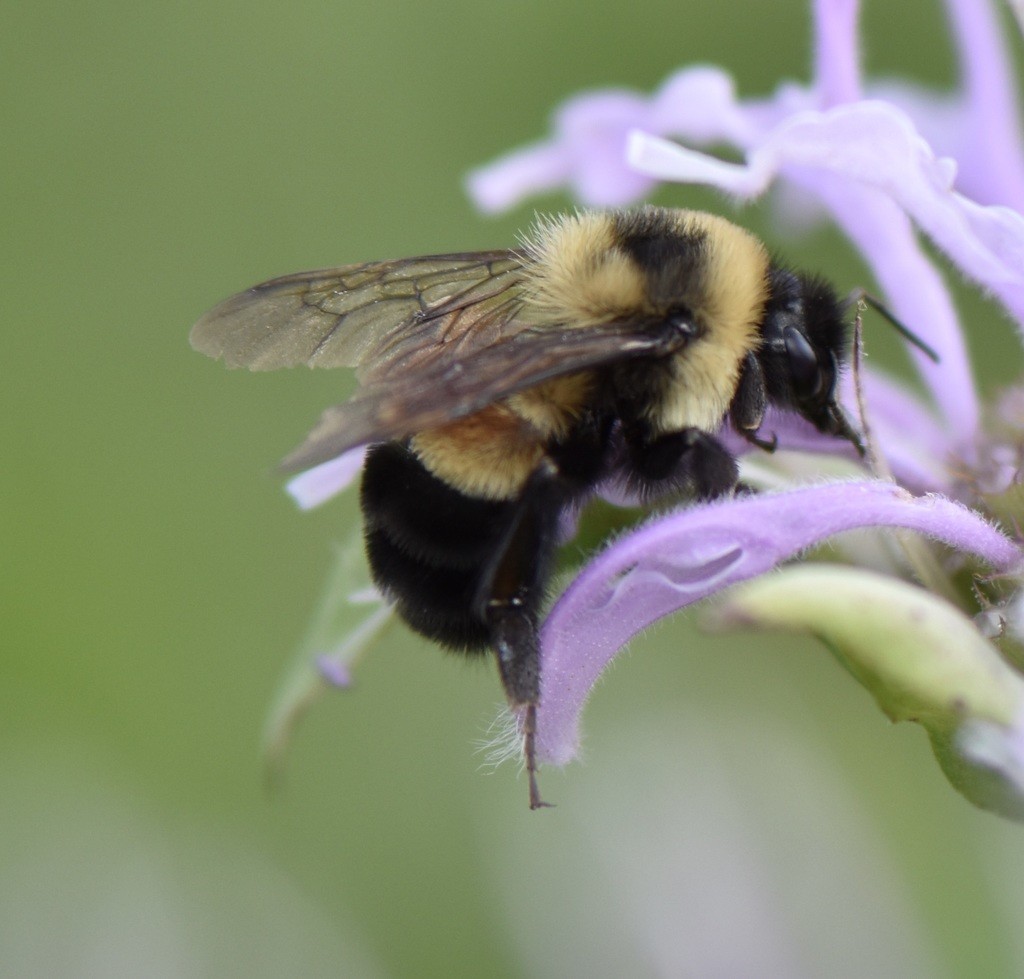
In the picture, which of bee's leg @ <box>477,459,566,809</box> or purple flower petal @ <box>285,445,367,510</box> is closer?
bee's leg @ <box>477,459,566,809</box>

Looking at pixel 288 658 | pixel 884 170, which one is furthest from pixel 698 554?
pixel 288 658

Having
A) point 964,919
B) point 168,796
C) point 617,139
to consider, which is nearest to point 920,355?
point 617,139

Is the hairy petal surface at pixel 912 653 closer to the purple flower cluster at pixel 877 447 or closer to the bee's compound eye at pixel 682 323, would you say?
the purple flower cluster at pixel 877 447

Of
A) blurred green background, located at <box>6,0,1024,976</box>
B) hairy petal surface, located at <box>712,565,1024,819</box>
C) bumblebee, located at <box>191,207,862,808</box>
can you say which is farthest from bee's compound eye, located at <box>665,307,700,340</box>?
blurred green background, located at <box>6,0,1024,976</box>

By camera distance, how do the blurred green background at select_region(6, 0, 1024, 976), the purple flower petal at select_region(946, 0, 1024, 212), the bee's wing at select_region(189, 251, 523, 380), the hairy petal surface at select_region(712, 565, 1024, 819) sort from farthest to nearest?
the blurred green background at select_region(6, 0, 1024, 976) < the purple flower petal at select_region(946, 0, 1024, 212) < the bee's wing at select_region(189, 251, 523, 380) < the hairy petal surface at select_region(712, 565, 1024, 819)

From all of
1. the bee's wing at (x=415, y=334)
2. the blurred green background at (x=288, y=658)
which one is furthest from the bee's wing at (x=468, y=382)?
the blurred green background at (x=288, y=658)

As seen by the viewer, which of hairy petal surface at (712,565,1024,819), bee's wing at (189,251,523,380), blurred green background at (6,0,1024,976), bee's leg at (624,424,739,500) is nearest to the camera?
hairy petal surface at (712,565,1024,819)

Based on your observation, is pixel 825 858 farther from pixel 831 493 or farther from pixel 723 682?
pixel 831 493

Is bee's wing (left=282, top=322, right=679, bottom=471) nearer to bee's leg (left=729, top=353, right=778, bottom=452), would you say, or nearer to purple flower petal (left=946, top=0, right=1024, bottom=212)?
bee's leg (left=729, top=353, right=778, bottom=452)
